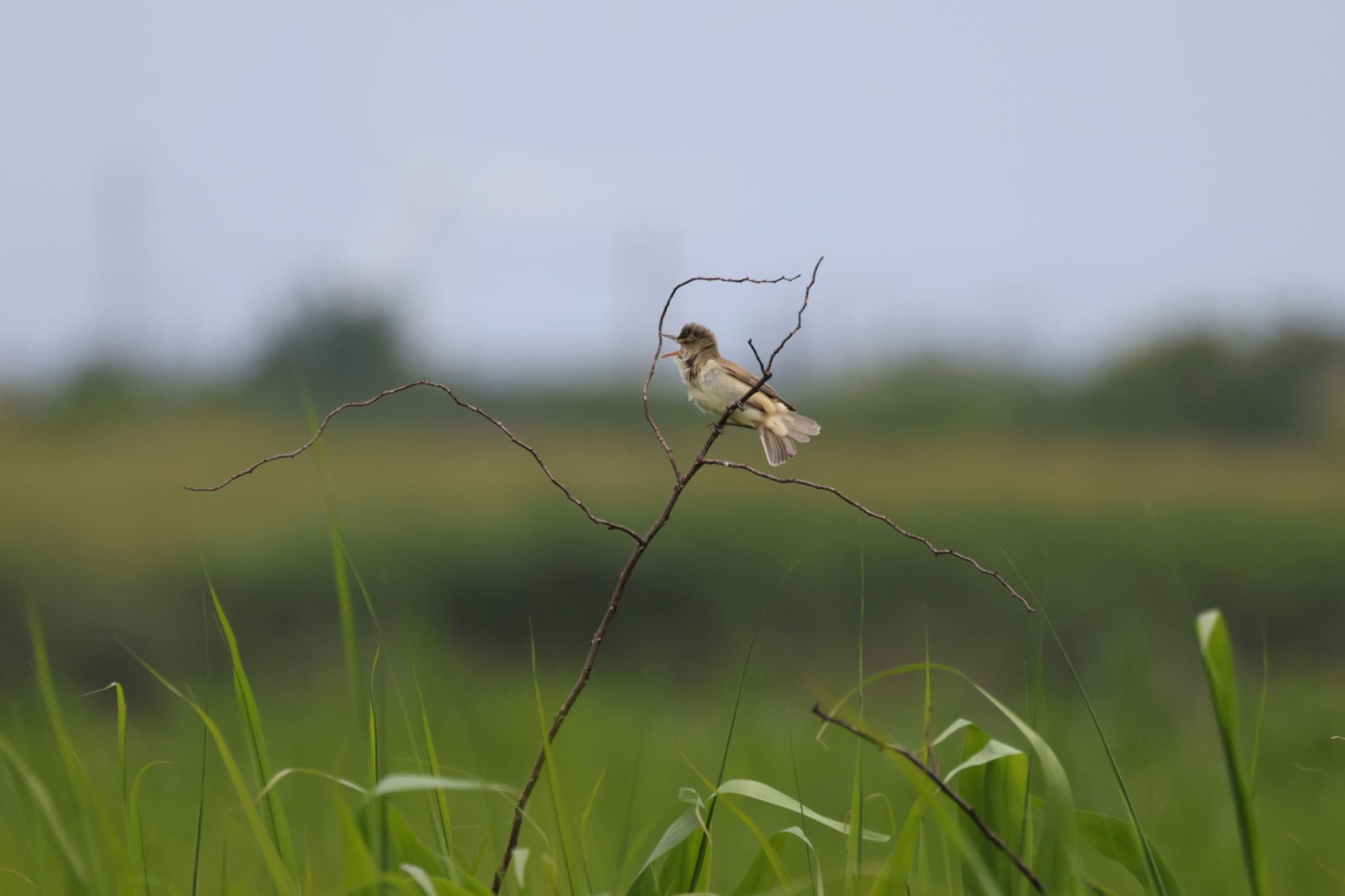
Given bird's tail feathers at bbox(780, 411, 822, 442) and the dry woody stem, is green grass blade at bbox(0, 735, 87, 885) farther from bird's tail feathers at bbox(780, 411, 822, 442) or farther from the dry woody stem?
bird's tail feathers at bbox(780, 411, 822, 442)

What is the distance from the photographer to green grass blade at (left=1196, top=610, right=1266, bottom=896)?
78cm

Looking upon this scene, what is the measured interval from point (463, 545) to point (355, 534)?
829 mm

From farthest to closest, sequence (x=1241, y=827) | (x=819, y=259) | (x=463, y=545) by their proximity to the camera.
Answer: (x=463, y=545), (x=819, y=259), (x=1241, y=827)

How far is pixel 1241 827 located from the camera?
0.83 m

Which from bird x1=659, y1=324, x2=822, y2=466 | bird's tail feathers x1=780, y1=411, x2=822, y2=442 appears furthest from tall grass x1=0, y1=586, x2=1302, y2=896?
bird x1=659, y1=324, x2=822, y2=466

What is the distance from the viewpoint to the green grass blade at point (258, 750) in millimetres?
956

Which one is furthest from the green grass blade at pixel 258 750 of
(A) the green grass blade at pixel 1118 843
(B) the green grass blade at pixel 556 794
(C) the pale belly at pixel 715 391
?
(C) the pale belly at pixel 715 391

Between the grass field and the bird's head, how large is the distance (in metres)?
4.01

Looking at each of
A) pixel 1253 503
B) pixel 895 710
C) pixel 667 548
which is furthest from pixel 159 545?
pixel 1253 503

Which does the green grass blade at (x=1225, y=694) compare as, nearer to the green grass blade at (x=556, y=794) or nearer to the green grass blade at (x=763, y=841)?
the green grass blade at (x=763, y=841)

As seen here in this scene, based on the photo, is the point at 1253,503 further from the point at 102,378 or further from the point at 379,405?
the point at 102,378

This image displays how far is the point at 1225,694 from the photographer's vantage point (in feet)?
2.56

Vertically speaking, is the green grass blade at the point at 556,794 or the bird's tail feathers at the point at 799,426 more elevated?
→ the bird's tail feathers at the point at 799,426

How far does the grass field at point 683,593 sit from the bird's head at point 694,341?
158 inches
